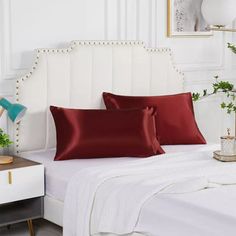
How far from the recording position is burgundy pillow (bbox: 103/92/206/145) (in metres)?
3.93

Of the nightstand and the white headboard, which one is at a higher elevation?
the white headboard

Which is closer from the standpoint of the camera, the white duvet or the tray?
the white duvet

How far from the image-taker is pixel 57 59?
377 cm

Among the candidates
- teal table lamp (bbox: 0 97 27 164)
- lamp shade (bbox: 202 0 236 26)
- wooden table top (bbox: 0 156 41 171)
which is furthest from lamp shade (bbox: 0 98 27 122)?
lamp shade (bbox: 202 0 236 26)

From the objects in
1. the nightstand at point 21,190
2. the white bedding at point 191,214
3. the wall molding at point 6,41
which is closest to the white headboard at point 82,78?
the wall molding at point 6,41

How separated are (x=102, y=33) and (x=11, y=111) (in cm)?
106

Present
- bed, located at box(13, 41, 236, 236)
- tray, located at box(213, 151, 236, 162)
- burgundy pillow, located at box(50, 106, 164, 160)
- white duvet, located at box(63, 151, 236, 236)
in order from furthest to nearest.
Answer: burgundy pillow, located at box(50, 106, 164, 160) < tray, located at box(213, 151, 236, 162) < white duvet, located at box(63, 151, 236, 236) < bed, located at box(13, 41, 236, 236)

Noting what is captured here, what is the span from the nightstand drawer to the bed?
0.06 metres

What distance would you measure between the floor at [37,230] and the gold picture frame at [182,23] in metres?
1.73

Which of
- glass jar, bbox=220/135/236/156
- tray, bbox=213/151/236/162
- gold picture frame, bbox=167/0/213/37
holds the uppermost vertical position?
gold picture frame, bbox=167/0/213/37

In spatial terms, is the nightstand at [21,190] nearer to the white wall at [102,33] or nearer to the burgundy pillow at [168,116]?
the white wall at [102,33]

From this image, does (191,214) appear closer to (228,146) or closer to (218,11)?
(228,146)

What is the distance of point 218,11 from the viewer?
4391 mm

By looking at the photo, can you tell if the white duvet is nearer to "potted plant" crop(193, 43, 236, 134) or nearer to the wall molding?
the wall molding
